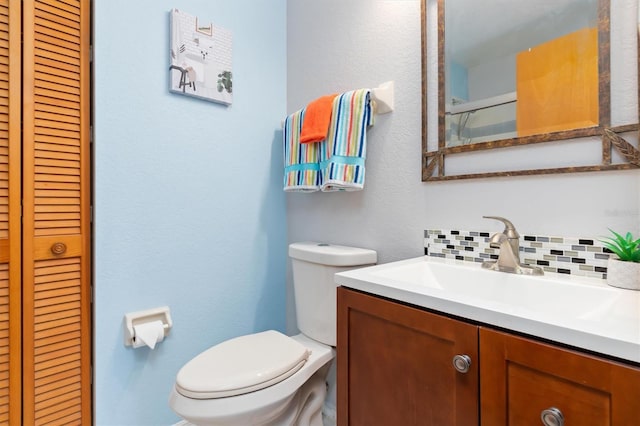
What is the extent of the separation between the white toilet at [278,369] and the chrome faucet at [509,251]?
49cm

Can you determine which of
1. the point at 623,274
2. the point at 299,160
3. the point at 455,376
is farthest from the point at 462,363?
the point at 299,160

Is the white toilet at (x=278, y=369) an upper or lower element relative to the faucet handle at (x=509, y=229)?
lower

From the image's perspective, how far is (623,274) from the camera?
2.36 feet

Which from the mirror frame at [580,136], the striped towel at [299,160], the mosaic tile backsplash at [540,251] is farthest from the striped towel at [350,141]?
the mosaic tile backsplash at [540,251]

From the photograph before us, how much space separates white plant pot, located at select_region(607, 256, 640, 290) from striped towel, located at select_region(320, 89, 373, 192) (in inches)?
30.2

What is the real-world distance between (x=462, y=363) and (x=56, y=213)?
4.49ft

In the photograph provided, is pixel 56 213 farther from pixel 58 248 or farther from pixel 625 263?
pixel 625 263

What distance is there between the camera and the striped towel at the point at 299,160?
55.3 inches

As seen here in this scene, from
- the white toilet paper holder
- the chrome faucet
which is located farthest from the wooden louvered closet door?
the chrome faucet

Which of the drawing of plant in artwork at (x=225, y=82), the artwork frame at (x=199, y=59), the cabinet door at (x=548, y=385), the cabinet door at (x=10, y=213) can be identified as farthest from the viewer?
the drawing of plant in artwork at (x=225, y=82)

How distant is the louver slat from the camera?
110cm

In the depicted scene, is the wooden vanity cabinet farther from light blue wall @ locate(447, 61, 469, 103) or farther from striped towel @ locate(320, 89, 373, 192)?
light blue wall @ locate(447, 61, 469, 103)

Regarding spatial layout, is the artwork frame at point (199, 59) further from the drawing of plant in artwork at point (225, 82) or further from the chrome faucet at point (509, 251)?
the chrome faucet at point (509, 251)

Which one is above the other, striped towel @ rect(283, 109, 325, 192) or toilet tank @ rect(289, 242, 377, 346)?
striped towel @ rect(283, 109, 325, 192)
